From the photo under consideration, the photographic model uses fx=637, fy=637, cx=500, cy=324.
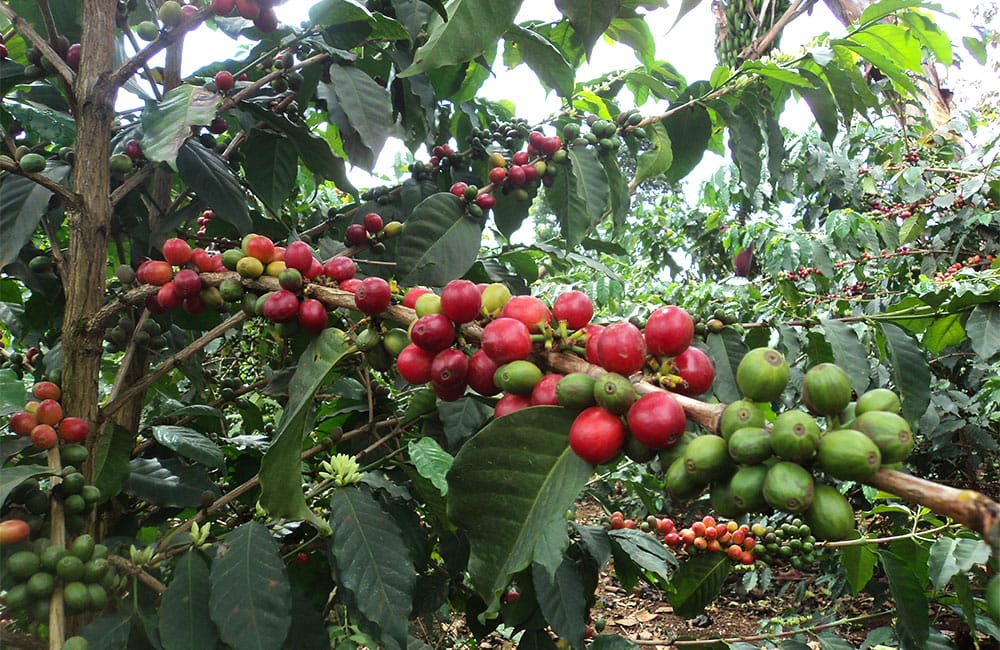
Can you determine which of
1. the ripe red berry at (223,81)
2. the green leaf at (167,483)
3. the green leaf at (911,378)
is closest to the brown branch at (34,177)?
the ripe red berry at (223,81)

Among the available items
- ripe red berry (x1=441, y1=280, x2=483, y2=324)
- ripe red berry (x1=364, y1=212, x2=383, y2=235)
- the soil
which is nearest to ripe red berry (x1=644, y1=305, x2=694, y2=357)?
ripe red berry (x1=441, y1=280, x2=483, y2=324)

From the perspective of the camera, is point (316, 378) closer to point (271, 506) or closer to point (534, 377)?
point (271, 506)

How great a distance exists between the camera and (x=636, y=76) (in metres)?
1.89

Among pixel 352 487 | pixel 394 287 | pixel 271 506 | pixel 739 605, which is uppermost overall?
pixel 394 287

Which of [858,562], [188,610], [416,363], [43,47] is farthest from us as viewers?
[858,562]

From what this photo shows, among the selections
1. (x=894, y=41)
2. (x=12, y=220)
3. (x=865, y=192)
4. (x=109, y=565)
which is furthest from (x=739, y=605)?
(x=12, y=220)

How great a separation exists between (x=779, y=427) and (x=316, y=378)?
0.57 metres

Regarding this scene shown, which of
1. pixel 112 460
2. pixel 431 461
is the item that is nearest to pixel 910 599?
pixel 431 461

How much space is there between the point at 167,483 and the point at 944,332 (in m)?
1.87

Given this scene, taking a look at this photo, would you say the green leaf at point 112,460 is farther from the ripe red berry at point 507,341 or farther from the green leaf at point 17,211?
the ripe red berry at point 507,341

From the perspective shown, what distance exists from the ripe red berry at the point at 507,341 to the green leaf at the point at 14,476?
71cm

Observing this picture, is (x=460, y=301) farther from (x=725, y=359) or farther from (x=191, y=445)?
(x=191, y=445)

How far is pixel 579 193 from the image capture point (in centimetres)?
154

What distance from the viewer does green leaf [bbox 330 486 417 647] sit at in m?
1.13
